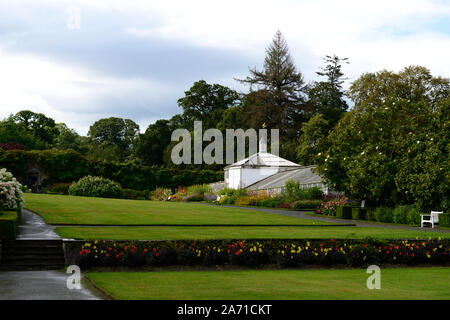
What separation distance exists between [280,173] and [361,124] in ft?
57.4

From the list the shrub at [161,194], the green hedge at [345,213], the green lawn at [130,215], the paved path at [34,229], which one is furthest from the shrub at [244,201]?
the paved path at [34,229]

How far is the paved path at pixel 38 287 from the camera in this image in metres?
10.5

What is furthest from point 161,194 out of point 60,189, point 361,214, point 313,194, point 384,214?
point 384,214

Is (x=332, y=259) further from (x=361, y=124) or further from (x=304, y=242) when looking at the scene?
(x=361, y=124)

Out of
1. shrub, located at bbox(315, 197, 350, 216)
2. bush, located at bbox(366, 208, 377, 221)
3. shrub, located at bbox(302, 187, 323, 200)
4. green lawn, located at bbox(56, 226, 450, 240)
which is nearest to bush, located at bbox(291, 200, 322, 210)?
shrub, located at bbox(302, 187, 323, 200)

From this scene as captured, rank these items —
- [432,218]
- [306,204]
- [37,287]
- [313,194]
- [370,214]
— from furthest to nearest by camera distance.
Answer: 1. [313,194]
2. [306,204]
3. [370,214]
4. [432,218]
5. [37,287]

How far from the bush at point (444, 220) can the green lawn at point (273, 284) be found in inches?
432

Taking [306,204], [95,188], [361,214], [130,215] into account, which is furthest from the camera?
[95,188]

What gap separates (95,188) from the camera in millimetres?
44281

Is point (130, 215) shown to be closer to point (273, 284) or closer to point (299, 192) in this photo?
point (273, 284)

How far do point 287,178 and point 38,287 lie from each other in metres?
35.1

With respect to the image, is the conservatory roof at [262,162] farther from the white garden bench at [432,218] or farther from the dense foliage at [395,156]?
the white garden bench at [432,218]

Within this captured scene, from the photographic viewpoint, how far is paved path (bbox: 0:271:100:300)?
1045 cm

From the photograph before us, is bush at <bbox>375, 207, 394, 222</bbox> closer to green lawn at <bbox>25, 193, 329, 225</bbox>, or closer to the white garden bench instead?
the white garden bench
